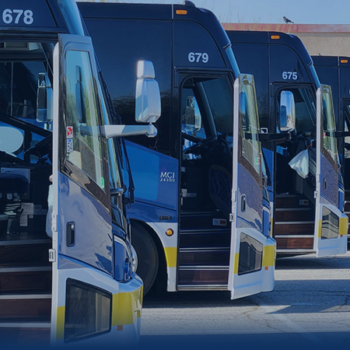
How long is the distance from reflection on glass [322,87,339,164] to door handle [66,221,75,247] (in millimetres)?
6717

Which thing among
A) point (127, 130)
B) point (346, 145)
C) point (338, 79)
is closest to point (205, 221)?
point (127, 130)

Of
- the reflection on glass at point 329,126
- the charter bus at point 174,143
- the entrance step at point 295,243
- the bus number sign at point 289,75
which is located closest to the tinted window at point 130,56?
the charter bus at point 174,143

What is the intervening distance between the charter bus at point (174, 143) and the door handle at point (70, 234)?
3.13m

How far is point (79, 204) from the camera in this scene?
15.4 ft

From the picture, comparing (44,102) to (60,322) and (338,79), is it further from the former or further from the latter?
(338,79)

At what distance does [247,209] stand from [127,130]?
299 centimetres

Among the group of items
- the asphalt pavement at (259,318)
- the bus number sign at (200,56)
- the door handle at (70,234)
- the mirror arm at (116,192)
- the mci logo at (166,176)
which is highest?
the bus number sign at (200,56)

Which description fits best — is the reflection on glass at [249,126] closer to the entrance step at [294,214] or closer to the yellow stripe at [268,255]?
the yellow stripe at [268,255]

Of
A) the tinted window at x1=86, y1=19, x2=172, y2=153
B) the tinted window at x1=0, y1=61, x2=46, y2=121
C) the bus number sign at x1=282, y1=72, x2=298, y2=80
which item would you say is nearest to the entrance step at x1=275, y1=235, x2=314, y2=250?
the bus number sign at x1=282, y1=72, x2=298, y2=80

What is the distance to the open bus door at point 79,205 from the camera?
14.9 ft

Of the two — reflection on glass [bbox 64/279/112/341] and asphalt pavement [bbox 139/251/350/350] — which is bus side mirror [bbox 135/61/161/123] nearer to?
reflection on glass [bbox 64/279/112/341]

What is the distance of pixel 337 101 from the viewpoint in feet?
41.0

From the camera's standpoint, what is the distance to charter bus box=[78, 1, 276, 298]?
25.5 feet

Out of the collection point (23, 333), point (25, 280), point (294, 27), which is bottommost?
point (23, 333)
